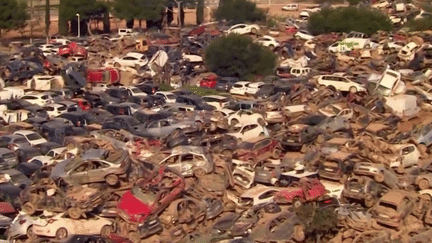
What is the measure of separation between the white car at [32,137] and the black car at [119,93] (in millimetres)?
7801

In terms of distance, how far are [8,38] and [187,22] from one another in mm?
17205

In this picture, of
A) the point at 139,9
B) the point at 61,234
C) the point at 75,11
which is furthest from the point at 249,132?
the point at 139,9

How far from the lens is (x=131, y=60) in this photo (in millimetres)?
47625

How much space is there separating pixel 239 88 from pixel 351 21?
22.2m

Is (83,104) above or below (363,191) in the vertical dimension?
below

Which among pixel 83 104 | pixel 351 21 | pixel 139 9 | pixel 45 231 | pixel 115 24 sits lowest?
pixel 115 24

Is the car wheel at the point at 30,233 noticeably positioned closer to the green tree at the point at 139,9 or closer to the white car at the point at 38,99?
the white car at the point at 38,99

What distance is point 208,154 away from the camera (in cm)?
2539

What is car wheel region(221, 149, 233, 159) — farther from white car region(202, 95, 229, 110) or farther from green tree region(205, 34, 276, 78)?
green tree region(205, 34, 276, 78)

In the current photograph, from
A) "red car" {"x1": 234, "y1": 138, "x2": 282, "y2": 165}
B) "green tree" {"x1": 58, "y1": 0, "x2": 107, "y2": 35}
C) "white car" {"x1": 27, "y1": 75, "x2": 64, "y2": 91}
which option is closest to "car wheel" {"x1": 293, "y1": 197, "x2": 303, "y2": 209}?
"red car" {"x1": 234, "y1": 138, "x2": 282, "y2": 165}

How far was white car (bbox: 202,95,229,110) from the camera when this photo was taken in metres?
36.7

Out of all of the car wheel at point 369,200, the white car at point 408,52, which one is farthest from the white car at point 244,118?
the white car at point 408,52

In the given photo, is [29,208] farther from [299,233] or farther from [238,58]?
[238,58]

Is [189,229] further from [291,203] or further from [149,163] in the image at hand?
[149,163]
